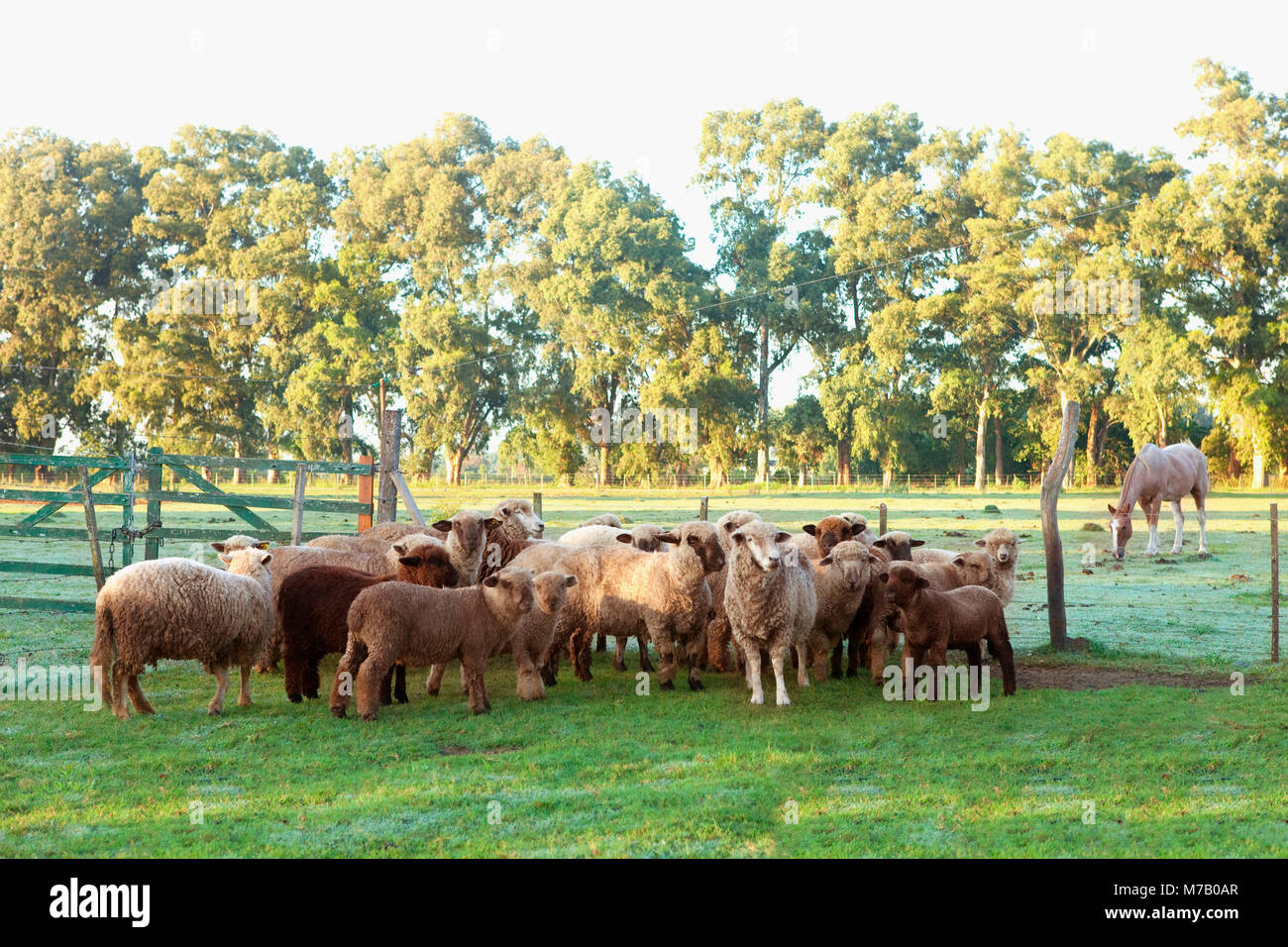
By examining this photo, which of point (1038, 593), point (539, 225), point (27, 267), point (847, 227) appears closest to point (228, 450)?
point (27, 267)

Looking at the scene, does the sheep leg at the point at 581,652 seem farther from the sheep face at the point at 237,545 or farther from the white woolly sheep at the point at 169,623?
the sheep face at the point at 237,545

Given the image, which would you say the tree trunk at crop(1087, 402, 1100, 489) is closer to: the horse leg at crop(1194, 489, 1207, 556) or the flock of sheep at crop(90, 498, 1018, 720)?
the horse leg at crop(1194, 489, 1207, 556)

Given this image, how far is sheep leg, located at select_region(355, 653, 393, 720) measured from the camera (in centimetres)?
853

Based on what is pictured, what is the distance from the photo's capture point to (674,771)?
7164mm

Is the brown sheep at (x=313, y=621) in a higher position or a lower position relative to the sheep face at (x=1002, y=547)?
lower

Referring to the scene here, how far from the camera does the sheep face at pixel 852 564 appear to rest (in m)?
9.88

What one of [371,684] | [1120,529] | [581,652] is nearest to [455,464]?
[1120,529]

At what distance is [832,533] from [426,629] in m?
4.45

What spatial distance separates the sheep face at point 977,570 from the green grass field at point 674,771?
934mm

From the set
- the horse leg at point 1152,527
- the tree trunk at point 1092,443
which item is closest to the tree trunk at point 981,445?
the tree trunk at point 1092,443

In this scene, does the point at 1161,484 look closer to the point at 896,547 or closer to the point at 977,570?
the point at 896,547

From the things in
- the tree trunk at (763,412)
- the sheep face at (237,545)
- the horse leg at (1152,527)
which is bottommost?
the horse leg at (1152,527)

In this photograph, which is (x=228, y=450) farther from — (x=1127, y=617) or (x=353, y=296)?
(x=1127, y=617)

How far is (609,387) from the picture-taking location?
185 feet
